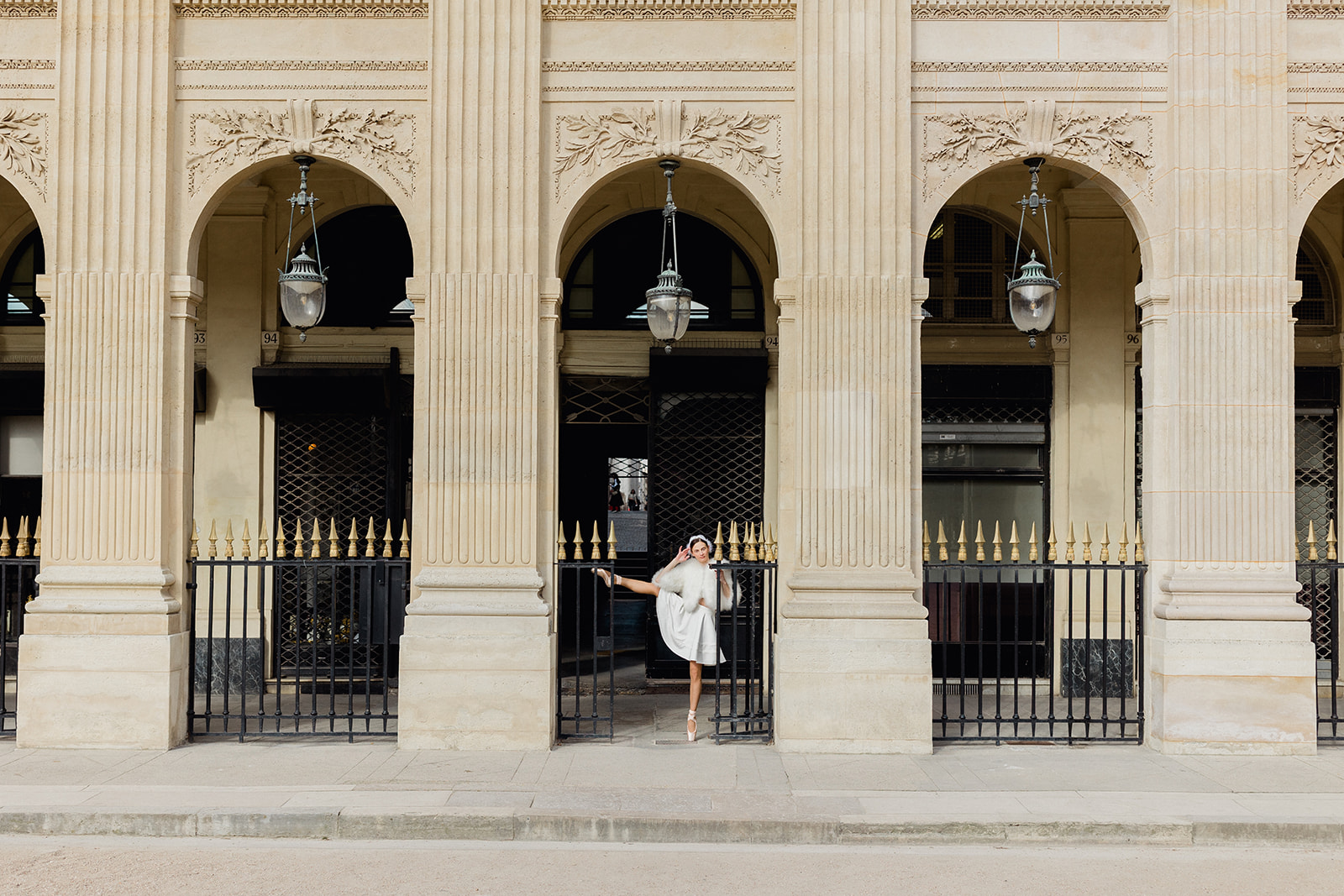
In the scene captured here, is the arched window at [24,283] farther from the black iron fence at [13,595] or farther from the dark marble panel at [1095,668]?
the dark marble panel at [1095,668]

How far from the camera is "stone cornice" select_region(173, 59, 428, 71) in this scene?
10.0m

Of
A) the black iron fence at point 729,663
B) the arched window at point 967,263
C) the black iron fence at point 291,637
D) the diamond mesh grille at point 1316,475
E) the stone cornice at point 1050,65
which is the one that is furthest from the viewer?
the arched window at point 967,263

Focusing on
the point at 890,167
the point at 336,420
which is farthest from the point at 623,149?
the point at 336,420

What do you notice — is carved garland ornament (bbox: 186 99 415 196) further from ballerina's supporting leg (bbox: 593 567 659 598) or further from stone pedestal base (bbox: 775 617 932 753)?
stone pedestal base (bbox: 775 617 932 753)

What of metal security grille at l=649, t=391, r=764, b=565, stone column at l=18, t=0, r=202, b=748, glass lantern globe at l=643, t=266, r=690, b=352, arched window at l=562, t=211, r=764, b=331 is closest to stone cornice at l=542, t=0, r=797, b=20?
glass lantern globe at l=643, t=266, r=690, b=352

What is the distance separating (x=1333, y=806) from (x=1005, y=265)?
691 centimetres

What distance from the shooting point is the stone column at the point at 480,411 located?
9.52 m

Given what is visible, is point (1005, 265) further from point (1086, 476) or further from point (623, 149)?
point (623, 149)

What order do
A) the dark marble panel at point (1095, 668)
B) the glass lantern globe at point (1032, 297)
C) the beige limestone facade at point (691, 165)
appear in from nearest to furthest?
the beige limestone facade at point (691, 165) → the glass lantern globe at point (1032, 297) → the dark marble panel at point (1095, 668)

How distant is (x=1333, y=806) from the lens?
782 centimetres

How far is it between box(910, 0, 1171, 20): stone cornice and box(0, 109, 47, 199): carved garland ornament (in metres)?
7.66

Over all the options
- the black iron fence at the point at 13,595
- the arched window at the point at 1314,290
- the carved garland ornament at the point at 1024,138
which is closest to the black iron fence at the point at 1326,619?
the arched window at the point at 1314,290

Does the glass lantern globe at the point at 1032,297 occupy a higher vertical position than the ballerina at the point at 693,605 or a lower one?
higher

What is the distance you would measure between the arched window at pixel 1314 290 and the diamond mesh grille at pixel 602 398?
7.43 metres
